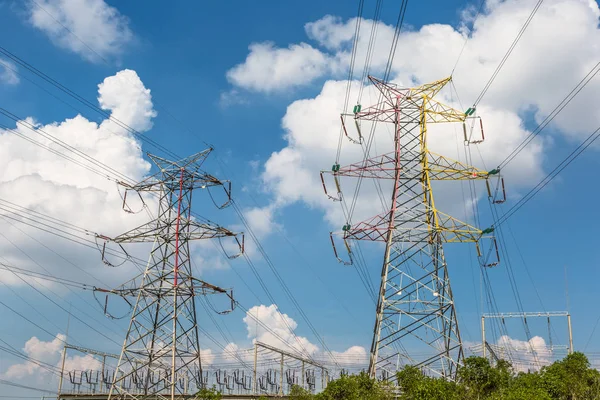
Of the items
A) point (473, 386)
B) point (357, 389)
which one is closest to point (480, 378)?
point (473, 386)

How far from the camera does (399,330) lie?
4559 cm

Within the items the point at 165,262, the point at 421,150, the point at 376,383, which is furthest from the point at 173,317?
the point at 421,150

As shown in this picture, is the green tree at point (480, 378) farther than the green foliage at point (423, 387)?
Yes

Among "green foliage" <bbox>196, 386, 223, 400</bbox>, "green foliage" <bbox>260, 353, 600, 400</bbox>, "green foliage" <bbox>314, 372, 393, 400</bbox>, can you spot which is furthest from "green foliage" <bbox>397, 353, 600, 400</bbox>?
"green foliage" <bbox>196, 386, 223, 400</bbox>

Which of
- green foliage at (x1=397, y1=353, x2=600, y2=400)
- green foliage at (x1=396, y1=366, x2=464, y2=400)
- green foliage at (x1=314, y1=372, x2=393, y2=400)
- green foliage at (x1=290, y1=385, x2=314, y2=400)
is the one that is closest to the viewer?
green foliage at (x1=396, y1=366, x2=464, y2=400)

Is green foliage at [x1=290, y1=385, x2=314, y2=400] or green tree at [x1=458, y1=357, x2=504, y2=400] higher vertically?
green foliage at [x1=290, y1=385, x2=314, y2=400]

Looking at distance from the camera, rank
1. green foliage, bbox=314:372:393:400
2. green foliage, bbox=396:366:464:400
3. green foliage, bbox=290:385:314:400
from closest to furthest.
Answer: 1. green foliage, bbox=396:366:464:400
2. green foliage, bbox=314:372:393:400
3. green foliage, bbox=290:385:314:400

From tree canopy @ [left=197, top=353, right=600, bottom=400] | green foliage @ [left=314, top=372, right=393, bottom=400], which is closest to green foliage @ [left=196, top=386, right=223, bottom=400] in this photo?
tree canopy @ [left=197, top=353, right=600, bottom=400]

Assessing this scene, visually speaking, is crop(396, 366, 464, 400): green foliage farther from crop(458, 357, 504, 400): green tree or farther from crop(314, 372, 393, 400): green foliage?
Answer: crop(458, 357, 504, 400): green tree

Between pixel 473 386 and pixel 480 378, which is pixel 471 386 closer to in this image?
pixel 473 386

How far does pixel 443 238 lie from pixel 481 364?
15608 millimetres

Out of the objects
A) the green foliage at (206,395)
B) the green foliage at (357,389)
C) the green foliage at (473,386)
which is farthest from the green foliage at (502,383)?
the green foliage at (206,395)

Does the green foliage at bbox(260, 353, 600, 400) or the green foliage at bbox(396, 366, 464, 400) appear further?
the green foliage at bbox(260, 353, 600, 400)

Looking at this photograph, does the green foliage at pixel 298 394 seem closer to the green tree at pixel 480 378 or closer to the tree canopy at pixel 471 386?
the tree canopy at pixel 471 386
